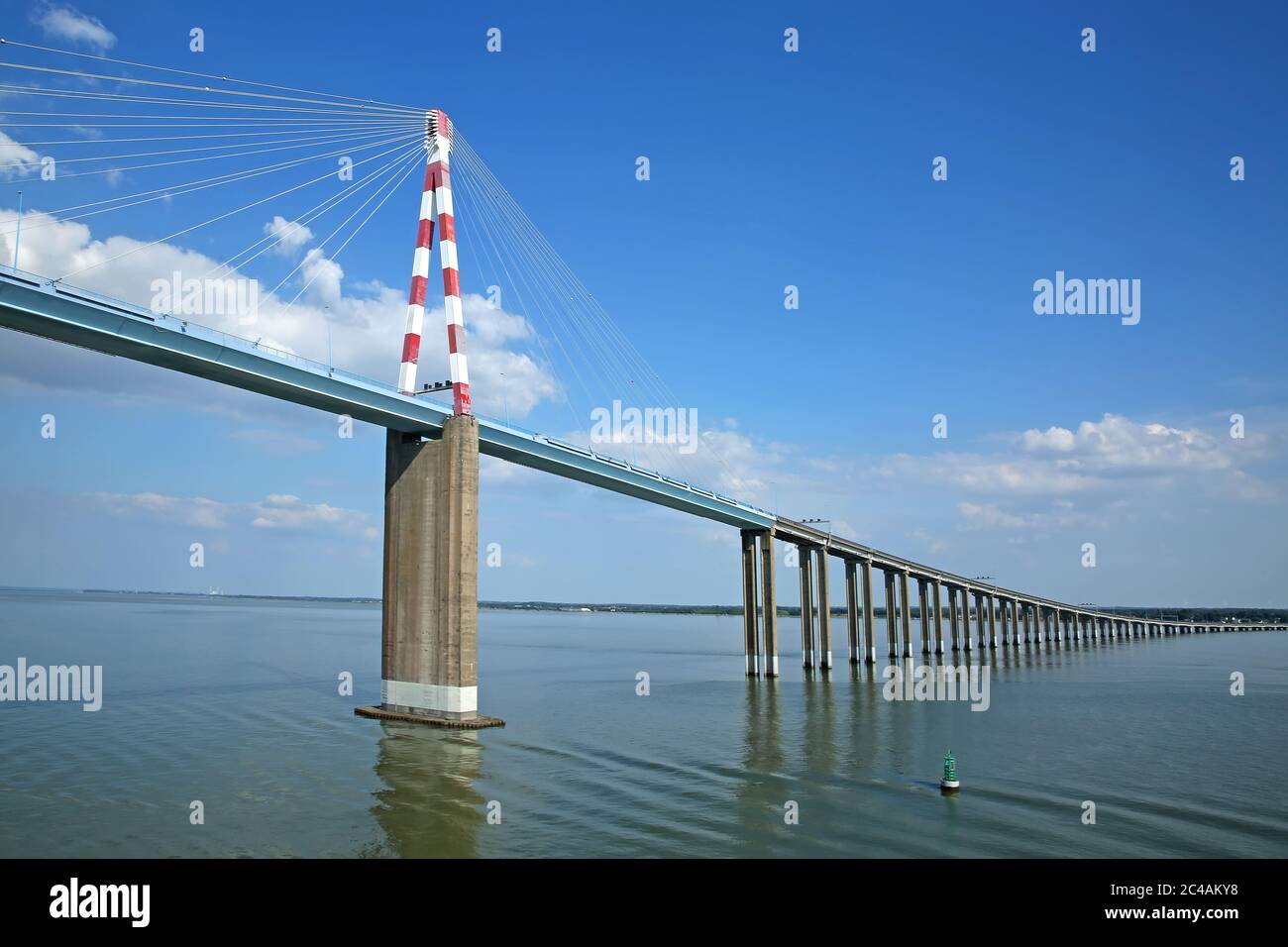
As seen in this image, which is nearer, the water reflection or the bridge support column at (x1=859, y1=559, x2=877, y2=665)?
the water reflection

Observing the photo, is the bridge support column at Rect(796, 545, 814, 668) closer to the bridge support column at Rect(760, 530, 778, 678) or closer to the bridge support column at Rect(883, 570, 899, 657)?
the bridge support column at Rect(760, 530, 778, 678)

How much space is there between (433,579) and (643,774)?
602 inches

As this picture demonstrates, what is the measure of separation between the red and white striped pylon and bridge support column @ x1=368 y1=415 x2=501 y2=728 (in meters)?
2.75

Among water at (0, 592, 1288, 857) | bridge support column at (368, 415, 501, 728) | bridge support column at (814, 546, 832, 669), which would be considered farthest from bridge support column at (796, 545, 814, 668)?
bridge support column at (368, 415, 501, 728)

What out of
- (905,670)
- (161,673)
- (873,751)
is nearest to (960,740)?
(873,751)

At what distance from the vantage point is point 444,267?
42.1 meters

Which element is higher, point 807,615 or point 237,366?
point 237,366

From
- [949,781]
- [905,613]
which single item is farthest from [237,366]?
[905,613]

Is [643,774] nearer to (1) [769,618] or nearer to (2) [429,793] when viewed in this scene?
(2) [429,793]

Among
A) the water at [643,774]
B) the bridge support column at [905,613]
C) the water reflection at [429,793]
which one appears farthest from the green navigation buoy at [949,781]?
the bridge support column at [905,613]

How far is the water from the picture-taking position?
70.7 ft

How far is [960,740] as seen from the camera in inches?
1443
